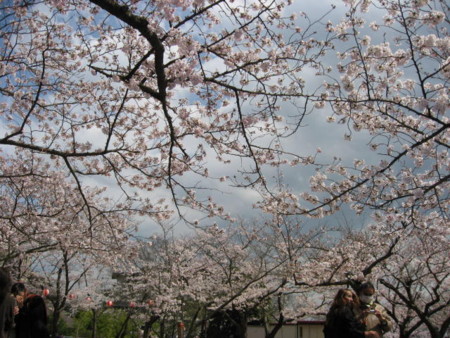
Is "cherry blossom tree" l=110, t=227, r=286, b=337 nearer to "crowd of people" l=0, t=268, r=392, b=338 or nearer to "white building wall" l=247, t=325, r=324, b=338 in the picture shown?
"white building wall" l=247, t=325, r=324, b=338

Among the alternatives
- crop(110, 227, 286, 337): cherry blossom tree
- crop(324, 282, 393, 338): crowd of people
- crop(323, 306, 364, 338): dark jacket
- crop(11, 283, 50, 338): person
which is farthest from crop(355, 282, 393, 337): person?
crop(110, 227, 286, 337): cherry blossom tree

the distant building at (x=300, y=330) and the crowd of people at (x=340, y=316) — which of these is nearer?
the crowd of people at (x=340, y=316)

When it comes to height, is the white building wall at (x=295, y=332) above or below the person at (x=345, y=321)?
below

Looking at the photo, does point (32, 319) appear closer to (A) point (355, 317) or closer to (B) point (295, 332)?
(A) point (355, 317)

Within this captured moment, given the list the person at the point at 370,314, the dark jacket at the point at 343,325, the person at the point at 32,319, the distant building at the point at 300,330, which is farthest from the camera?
the distant building at the point at 300,330

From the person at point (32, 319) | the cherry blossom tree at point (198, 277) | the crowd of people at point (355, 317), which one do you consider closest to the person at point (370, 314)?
the crowd of people at point (355, 317)

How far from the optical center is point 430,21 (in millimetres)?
4125

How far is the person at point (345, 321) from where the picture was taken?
12.6ft

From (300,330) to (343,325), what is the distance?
24371 mm

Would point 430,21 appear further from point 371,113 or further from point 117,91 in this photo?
point 117,91

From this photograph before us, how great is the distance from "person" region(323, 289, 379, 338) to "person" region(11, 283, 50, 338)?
2.95 m

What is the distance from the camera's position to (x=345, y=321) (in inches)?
153

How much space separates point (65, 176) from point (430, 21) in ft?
27.4

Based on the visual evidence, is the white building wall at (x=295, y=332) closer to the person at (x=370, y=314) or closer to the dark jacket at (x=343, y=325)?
the person at (x=370, y=314)
